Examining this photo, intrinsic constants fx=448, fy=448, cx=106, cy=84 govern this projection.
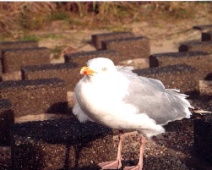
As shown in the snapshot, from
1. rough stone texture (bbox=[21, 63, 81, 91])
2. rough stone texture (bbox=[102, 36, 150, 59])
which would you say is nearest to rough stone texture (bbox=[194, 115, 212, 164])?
rough stone texture (bbox=[21, 63, 81, 91])

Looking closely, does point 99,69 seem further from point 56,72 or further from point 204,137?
point 56,72

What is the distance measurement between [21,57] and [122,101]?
18.6 ft

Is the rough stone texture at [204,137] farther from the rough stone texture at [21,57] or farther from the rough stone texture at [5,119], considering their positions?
the rough stone texture at [21,57]

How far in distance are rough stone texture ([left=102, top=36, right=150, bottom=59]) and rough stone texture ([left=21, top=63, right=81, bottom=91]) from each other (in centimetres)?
196

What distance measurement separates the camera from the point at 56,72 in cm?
672

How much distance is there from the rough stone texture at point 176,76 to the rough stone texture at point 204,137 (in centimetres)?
160

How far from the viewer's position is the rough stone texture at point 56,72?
665 centimetres

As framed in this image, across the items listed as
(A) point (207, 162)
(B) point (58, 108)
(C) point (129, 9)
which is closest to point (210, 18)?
(C) point (129, 9)

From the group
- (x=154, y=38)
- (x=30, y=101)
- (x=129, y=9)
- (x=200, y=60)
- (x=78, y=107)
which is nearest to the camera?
(x=78, y=107)

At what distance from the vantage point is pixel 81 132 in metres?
3.87

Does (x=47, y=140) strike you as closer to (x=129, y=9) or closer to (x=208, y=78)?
(x=208, y=78)

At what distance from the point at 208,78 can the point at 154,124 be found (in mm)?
3949

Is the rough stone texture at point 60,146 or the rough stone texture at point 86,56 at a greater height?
the rough stone texture at point 86,56

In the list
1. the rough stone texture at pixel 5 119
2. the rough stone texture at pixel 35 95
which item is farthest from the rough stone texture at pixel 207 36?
the rough stone texture at pixel 5 119
